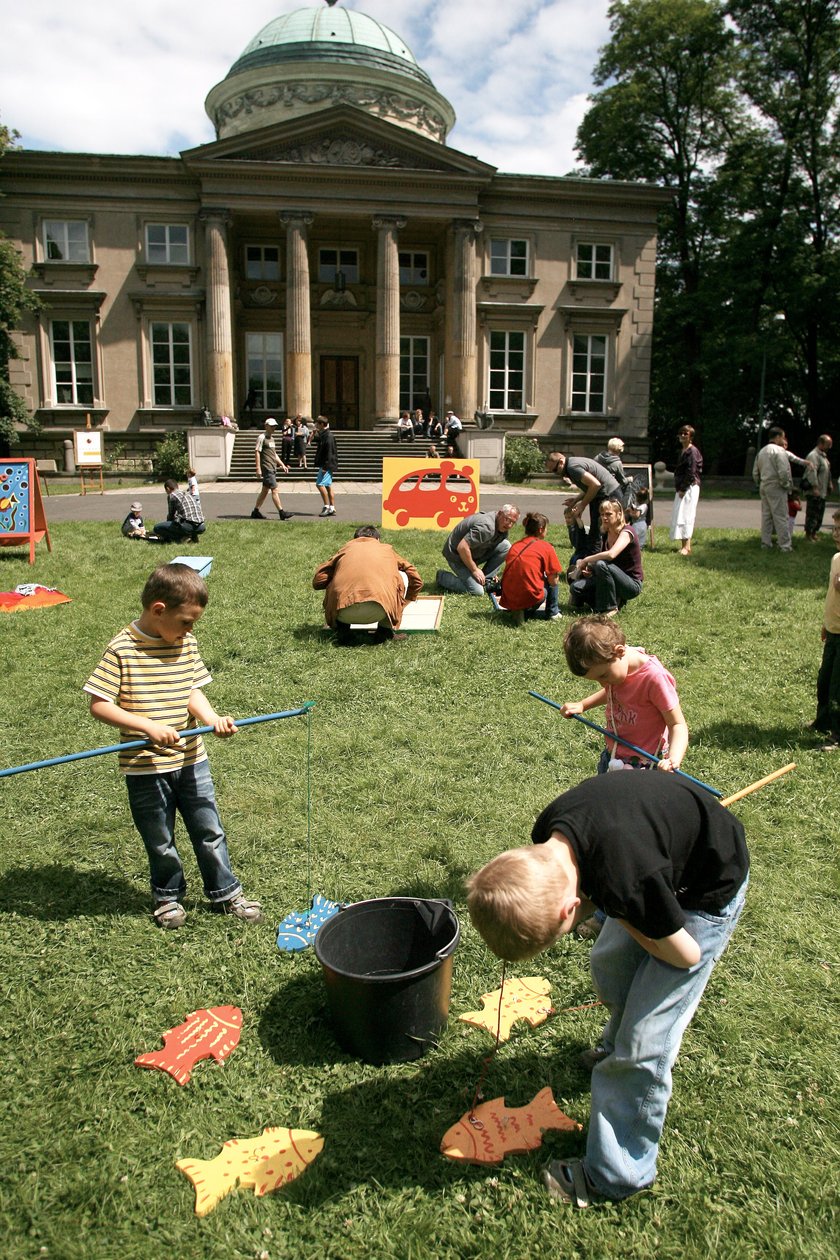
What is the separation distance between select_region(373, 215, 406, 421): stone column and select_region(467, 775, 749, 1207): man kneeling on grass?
28.5m

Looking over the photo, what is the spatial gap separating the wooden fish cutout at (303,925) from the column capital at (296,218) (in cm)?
2897

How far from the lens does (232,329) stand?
104 ft

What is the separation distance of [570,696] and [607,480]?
4112 mm

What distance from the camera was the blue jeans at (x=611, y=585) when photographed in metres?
9.51

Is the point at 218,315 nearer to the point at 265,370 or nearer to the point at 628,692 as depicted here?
the point at 265,370

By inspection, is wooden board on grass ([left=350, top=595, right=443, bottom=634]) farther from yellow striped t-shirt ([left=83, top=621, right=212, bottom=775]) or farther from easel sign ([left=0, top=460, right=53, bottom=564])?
easel sign ([left=0, top=460, right=53, bottom=564])

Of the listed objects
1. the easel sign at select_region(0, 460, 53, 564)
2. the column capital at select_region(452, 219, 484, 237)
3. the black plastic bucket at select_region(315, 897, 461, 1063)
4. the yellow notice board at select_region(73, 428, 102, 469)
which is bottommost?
the black plastic bucket at select_region(315, 897, 461, 1063)

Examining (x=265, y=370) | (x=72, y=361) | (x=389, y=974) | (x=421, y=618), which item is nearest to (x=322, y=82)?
(x=265, y=370)

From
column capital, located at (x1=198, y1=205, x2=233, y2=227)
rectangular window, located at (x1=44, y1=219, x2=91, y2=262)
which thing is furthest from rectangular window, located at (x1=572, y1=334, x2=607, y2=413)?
rectangular window, located at (x1=44, y1=219, x2=91, y2=262)

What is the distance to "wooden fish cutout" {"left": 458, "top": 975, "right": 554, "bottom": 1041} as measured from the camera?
3.47m

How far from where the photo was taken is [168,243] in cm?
2969

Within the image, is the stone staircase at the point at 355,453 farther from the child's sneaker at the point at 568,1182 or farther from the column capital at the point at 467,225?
the child's sneaker at the point at 568,1182

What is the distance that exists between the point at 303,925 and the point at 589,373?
1204 inches

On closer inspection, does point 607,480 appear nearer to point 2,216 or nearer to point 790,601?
point 790,601
